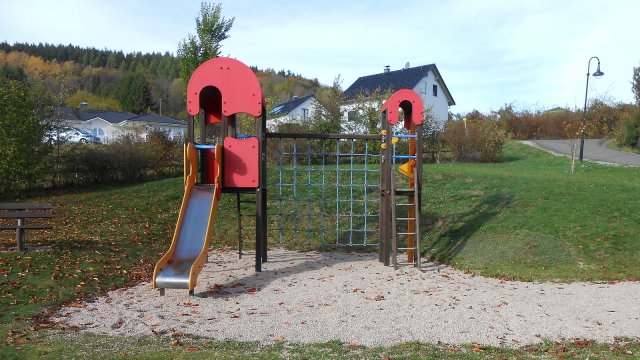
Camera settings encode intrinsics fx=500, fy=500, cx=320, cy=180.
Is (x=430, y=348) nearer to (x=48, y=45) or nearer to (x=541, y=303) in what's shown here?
(x=541, y=303)

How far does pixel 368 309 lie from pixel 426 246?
4.58m

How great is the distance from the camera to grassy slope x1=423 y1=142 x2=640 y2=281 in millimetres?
8953

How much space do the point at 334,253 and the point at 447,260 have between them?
2.46 m

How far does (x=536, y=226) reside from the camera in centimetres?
1041

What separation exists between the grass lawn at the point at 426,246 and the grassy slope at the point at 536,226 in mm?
23

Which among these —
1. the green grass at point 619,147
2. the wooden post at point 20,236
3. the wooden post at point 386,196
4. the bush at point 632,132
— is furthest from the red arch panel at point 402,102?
the bush at point 632,132

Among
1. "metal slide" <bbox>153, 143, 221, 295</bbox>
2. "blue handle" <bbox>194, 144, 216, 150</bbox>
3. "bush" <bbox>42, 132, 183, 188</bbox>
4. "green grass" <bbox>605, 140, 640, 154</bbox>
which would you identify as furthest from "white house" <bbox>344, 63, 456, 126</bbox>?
"metal slide" <bbox>153, 143, 221, 295</bbox>

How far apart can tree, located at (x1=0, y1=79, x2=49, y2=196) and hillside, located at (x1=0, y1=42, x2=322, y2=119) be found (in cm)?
3719

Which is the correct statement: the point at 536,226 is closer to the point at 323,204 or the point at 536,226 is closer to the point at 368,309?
the point at 323,204

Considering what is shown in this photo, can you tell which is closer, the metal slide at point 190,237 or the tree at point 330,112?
the metal slide at point 190,237

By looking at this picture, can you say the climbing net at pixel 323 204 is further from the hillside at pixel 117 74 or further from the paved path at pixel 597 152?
the hillside at pixel 117 74

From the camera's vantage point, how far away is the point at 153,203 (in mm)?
14578

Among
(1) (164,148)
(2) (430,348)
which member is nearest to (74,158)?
(1) (164,148)

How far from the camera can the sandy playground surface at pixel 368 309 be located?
5.52 m
